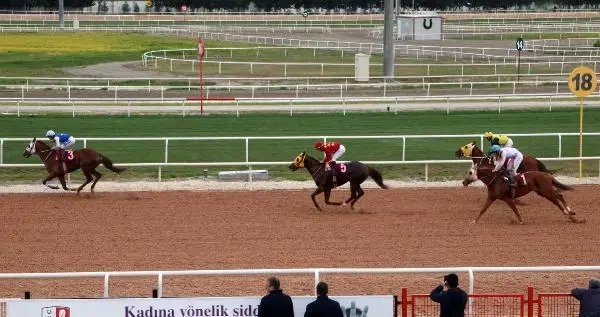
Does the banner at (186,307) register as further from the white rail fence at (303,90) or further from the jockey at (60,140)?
the white rail fence at (303,90)

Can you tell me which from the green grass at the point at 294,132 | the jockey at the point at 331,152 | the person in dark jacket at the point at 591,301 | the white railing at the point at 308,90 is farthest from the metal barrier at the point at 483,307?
the white railing at the point at 308,90

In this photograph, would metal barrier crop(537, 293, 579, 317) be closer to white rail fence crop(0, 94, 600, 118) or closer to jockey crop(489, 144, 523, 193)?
jockey crop(489, 144, 523, 193)

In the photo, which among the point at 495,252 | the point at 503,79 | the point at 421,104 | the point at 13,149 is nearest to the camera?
the point at 495,252

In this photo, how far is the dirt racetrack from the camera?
12141 millimetres

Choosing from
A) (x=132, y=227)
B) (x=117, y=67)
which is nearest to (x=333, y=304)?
(x=132, y=227)

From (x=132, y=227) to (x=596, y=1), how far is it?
293ft

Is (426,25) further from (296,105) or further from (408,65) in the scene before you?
(296,105)

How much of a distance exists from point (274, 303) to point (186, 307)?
44.3 inches

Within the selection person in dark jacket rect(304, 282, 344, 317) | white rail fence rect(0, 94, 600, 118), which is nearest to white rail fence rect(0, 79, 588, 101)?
white rail fence rect(0, 94, 600, 118)

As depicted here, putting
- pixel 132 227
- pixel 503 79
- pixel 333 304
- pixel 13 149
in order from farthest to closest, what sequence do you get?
pixel 503 79
pixel 13 149
pixel 132 227
pixel 333 304

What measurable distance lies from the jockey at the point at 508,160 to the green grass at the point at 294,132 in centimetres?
418

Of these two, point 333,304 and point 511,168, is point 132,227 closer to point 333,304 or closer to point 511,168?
point 511,168

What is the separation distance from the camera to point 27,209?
16891 mm

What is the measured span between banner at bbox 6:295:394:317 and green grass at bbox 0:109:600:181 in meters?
10.7
